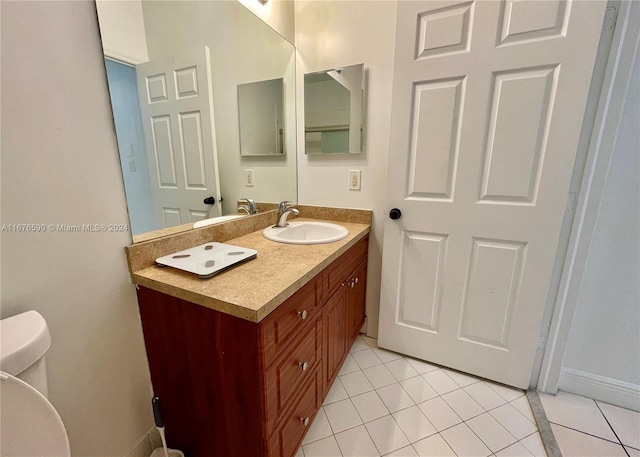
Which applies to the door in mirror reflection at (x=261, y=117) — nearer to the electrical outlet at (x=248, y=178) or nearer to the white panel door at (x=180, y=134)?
the electrical outlet at (x=248, y=178)

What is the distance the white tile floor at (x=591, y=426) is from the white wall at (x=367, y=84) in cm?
96

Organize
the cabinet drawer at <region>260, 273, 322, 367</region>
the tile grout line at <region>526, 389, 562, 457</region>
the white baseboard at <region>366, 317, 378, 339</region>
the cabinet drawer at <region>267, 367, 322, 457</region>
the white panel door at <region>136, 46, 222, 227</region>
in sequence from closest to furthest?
the cabinet drawer at <region>260, 273, 322, 367</region> → the cabinet drawer at <region>267, 367, 322, 457</region> → the white panel door at <region>136, 46, 222, 227</region> → the tile grout line at <region>526, 389, 562, 457</region> → the white baseboard at <region>366, 317, 378, 339</region>

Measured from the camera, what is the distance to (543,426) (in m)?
1.21

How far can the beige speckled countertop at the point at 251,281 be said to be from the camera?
2.41 ft

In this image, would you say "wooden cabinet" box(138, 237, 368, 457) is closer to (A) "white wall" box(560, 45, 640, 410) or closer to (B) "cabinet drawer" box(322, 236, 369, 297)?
(B) "cabinet drawer" box(322, 236, 369, 297)

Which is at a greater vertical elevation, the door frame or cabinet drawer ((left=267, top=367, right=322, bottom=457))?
the door frame

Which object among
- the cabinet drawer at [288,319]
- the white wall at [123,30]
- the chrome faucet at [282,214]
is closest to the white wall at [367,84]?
the chrome faucet at [282,214]

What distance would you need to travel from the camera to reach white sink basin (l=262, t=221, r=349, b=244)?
1.45 meters

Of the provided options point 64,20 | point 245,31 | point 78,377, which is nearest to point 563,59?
point 245,31

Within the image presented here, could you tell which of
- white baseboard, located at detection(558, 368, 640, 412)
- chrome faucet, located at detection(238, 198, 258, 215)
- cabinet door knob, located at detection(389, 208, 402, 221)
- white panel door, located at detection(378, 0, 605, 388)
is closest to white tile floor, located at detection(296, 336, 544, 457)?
white panel door, located at detection(378, 0, 605, 388)

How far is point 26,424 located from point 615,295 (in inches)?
82.0

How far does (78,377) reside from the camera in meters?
0.83

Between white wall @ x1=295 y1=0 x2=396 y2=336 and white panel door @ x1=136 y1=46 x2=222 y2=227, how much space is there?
0.66 meters

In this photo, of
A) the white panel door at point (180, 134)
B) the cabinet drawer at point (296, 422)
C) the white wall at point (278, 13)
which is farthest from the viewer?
the white wall at point (278, 13)
